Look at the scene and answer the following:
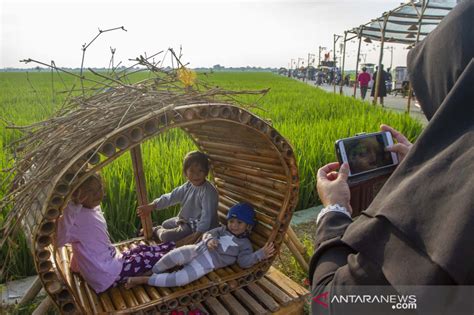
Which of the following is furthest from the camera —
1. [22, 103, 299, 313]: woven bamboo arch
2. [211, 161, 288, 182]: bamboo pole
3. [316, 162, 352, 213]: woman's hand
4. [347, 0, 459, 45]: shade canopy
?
[347, 0, 459, 45]: shade canopy

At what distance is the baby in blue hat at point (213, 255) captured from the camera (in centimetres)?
198

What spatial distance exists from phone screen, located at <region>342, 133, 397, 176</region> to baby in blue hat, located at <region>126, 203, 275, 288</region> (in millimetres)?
844

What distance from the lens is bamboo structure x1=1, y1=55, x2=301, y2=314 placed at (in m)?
1.40

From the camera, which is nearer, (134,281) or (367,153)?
(367,153)

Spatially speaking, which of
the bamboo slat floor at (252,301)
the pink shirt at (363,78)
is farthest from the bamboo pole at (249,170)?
the pink shirt at (363,78)

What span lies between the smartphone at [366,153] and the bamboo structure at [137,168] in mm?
445

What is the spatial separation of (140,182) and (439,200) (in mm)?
2059

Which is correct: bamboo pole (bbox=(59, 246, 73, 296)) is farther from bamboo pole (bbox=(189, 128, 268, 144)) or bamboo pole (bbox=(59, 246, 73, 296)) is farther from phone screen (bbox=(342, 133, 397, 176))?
phone screen (bbox=(342, 133, 397, 176))

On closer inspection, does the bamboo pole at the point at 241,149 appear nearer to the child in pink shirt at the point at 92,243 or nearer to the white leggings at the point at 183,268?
the white leggings at the point at 183,268

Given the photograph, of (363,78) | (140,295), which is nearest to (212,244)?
(140,295)

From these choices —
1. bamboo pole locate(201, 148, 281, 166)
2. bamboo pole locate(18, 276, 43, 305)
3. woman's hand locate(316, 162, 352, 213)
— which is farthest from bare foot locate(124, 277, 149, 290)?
woman's hand locate(316, 162, 352, 213)

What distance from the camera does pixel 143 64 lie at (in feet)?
5.96

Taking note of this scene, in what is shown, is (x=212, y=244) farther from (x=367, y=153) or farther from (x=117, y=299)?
(x=367, y=153)

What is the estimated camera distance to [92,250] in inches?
73.4
